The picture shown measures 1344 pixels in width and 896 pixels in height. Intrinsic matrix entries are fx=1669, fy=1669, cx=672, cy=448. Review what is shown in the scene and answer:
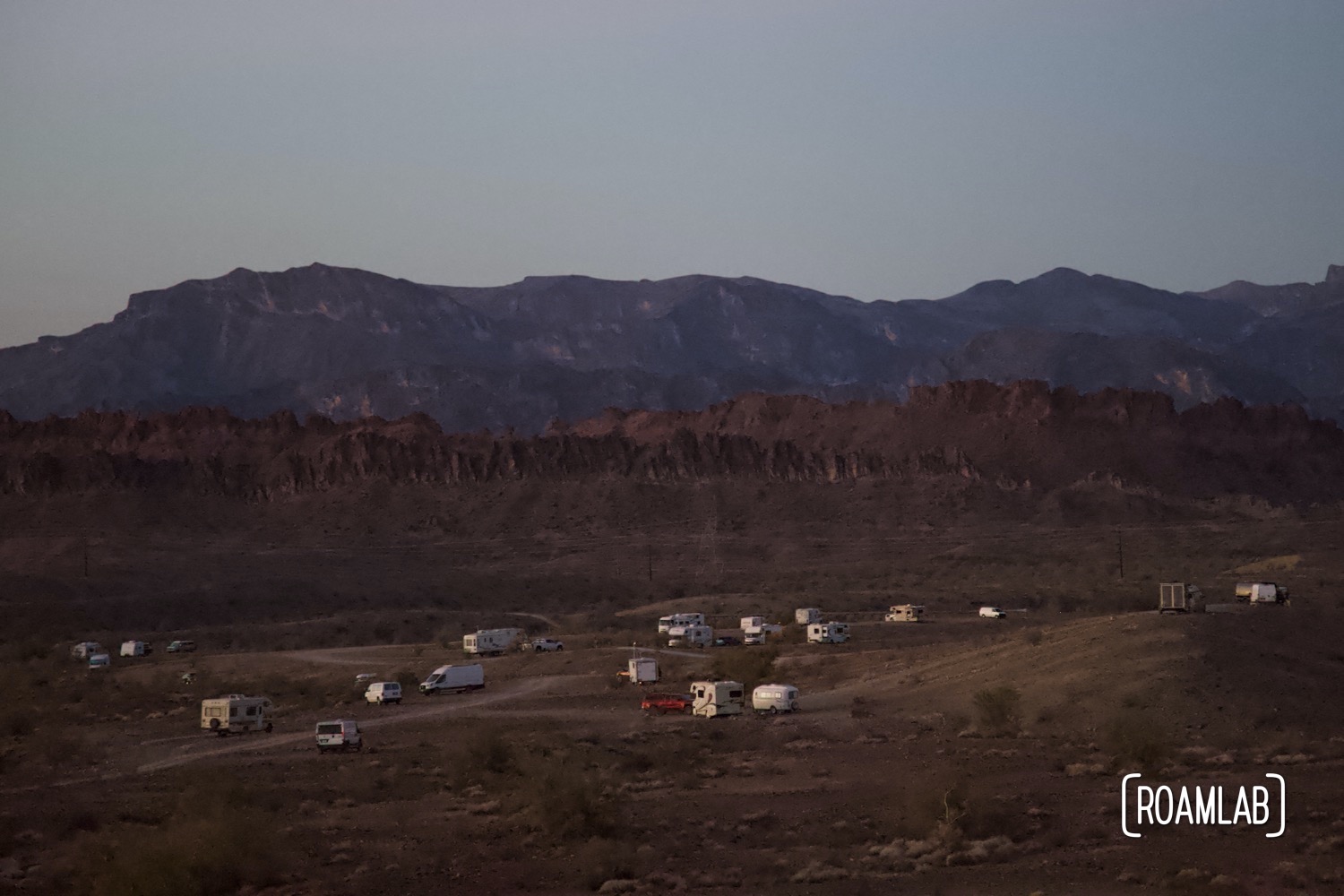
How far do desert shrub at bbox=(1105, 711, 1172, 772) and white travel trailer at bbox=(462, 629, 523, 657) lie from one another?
3765cm

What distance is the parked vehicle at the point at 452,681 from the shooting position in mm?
55969

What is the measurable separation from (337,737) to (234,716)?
21.8 feet

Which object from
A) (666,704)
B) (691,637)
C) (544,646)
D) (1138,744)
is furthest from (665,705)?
(544,646)

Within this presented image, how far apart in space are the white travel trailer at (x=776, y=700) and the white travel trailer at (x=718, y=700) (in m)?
0.57

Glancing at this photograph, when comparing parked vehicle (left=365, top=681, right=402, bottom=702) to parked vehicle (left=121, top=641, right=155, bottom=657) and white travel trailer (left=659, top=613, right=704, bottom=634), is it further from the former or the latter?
parked vehicle (left=121, top=641, right=155, bottom=657)

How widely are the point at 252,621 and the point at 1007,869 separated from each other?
7518cm

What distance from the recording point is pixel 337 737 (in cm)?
4094

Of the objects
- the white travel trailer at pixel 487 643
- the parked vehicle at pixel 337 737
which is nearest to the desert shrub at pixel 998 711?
the parked vehicle at pixel 337 737

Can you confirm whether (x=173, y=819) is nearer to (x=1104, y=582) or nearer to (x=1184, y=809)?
(x=1184, y=809)

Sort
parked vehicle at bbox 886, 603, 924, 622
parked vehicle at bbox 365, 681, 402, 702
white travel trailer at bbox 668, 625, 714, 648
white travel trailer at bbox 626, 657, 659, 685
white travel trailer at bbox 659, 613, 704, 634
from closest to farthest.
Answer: parked vehicle at bbox 365, 681, 402, 702
white travel trailer at bbox 626, 657, 659, 685
white travel trailer at bbox 668, 625, 714, 648
white travel trailer at bbox 659, 613, 704, 634
parked vehicle at bbox 886, 603, 924, 622

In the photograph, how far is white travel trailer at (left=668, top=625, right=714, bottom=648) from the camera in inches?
2702

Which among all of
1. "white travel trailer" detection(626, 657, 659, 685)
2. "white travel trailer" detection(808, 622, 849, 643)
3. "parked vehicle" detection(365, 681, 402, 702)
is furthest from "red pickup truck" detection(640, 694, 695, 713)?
"white travel trailer" detection(808, 622, 849, 643)

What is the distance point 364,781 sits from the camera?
117 feet

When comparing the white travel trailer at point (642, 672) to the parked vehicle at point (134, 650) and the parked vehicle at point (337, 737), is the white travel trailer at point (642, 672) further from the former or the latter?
the parked vehicle at point (134, 650)
